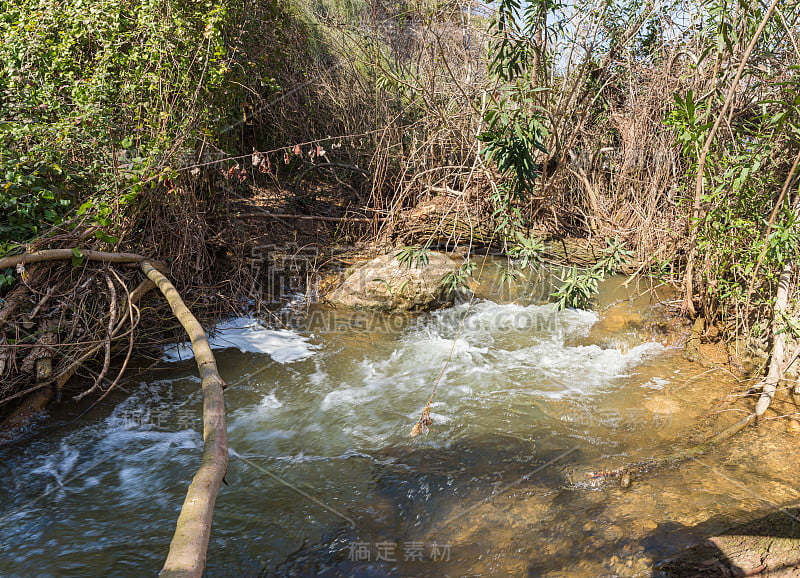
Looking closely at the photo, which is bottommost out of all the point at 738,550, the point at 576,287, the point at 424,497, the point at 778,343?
the point at 424,497

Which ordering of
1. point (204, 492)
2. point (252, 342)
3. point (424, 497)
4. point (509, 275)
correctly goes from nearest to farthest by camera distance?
point (204, 492)
point (424, 497)
point (509, 275)
point (252, 342)

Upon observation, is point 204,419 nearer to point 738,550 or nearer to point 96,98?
point 738,550

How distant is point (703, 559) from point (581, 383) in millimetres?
2177

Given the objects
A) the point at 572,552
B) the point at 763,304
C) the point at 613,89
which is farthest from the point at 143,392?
the point at 613,89

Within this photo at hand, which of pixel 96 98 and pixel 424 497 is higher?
pixel 96 98

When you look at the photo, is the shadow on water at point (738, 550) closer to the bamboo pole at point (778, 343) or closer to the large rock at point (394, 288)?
the bamboo pole at point (778, 343)

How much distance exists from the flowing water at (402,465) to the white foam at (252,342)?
0.10 feet

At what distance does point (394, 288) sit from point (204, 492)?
4252 mm

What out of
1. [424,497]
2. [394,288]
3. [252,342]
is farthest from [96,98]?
[424,497]

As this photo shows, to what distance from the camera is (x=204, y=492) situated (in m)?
1.91

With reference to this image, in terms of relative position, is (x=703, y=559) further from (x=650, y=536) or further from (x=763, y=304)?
(x=763, y=304)

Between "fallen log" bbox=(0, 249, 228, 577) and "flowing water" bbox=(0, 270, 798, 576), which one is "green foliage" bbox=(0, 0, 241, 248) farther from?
"flowing water" bbox=(0, 270, 798, 576)

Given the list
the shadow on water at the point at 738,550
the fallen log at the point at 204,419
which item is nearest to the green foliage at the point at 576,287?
the shadow on water at the point at 738,550

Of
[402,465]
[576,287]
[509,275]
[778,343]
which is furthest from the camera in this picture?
[509,275]
